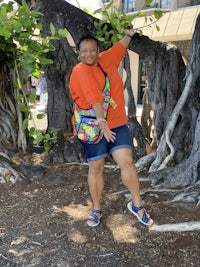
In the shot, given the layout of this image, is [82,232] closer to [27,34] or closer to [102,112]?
[102,112]

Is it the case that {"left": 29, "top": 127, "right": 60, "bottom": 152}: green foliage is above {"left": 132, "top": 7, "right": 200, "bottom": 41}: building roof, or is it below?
below

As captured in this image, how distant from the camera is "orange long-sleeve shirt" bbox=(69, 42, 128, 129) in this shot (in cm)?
311

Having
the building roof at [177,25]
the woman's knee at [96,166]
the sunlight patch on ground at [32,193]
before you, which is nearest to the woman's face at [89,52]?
the woman's knee at [96,166]

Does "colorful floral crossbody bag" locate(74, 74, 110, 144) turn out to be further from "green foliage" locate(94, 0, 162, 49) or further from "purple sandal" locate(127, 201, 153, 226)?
"green foliage" locate(94, 0, 162, 49)

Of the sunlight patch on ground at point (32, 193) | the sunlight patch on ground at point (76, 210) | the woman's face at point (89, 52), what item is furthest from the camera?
the sunlight patch on ground at point (32, 193)

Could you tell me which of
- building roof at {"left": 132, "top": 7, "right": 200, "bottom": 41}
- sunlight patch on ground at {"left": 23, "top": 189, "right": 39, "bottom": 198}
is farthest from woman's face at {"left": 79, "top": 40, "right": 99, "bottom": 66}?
building roof at {"left": 132, "top": 7, "right": 200, "bottom": 41}

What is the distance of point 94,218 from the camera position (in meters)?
3.52

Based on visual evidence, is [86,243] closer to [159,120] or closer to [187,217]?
[187,217]

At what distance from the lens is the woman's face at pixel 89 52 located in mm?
3238

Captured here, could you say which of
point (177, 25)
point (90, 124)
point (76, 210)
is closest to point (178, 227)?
point (76, 210)

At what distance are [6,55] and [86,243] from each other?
10.2 feet

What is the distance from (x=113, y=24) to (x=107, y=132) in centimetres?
175

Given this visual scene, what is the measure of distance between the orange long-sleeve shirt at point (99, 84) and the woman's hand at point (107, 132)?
18 centimetres

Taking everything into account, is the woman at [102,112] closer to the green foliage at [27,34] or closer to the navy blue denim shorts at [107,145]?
the navy blue denim shorts at [107,145]
